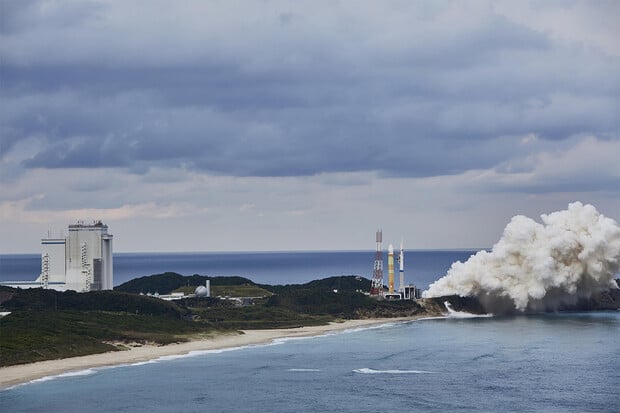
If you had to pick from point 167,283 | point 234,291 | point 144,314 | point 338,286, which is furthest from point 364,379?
point 167,283

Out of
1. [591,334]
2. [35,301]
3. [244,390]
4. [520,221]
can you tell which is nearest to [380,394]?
[244,390]

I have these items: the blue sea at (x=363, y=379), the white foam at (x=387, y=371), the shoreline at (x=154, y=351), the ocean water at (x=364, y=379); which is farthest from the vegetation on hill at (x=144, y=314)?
the white foam at (x=387, y=371)

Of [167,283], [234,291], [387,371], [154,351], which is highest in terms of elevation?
[167,283]

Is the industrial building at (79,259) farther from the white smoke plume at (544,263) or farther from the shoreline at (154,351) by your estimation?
the white smoke plume at (544,263)

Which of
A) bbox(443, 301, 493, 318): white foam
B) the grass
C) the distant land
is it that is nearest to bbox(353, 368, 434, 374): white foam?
the distant land

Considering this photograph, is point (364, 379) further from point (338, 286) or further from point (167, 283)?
point (167, 283)
